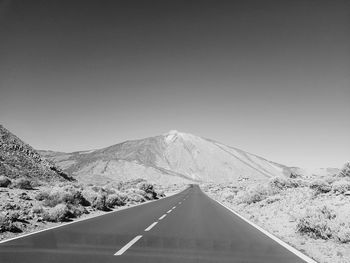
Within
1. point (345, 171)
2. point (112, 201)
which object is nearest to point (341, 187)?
point (345, 171)

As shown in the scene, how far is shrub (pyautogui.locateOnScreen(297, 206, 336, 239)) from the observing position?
11461 millimetres

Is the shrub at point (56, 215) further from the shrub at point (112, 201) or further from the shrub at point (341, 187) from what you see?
the shrub at point (341, 187)

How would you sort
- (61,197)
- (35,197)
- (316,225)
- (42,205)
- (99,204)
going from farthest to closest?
(99,204) < (35,197) < (61,197) < (42,205) < (316,225)

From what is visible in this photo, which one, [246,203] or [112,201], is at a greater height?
[112,201]

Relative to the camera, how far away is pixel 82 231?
12.3 metres

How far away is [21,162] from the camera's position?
3847 centimetres

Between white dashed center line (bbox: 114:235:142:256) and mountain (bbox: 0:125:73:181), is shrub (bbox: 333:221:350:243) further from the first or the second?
mountain (bbox: 0:125:73:181)

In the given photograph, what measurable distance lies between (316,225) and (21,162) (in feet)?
110

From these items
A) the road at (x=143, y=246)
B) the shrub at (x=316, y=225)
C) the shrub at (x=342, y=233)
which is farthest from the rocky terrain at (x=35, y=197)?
the shrub at (x=342, y=233)

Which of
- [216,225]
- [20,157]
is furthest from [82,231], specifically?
[20,157]

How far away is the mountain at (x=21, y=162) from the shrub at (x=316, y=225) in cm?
2757

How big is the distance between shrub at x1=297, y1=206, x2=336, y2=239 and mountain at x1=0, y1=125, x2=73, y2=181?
27571 mm

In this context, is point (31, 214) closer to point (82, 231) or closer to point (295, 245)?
point (82, 231)

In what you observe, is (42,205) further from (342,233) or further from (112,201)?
(342,233)
